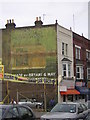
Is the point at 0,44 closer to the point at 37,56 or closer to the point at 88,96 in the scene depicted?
the point at 37,56

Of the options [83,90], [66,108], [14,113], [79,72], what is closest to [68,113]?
[66,108]

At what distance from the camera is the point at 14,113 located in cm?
1095

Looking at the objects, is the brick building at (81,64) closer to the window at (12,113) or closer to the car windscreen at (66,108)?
the car windscreen at (66,108)

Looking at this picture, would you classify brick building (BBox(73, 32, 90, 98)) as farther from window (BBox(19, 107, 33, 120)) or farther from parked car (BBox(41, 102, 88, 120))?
window (BBox(19, 107, 33, 120))

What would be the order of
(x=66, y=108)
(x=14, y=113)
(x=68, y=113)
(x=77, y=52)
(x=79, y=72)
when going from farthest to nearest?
(x=79, y=72)
(x=77, y=52)
(x=66, y=108)
(x=68, y=113)
(x=14, y=113)

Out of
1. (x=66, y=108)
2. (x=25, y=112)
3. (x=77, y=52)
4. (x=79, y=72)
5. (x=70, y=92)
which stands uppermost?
(x=77, y=52)

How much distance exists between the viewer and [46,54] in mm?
32812

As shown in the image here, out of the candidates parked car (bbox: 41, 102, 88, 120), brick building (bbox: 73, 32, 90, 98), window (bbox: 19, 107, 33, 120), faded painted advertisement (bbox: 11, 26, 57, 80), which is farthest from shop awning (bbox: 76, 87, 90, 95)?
window (bbox: 19, 107, 33, 120)

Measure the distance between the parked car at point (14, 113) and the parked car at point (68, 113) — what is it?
6.34 feet

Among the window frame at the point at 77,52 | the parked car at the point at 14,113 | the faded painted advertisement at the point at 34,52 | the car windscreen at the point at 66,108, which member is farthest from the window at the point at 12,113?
the window frame at the point at 77,52

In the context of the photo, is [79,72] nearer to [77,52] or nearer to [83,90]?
[83,90]

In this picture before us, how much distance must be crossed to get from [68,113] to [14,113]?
3795mm

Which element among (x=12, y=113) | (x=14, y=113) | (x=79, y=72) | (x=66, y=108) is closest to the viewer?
(x=12, y=113)

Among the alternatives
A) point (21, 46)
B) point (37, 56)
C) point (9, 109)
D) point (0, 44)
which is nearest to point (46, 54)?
point (37, 56)
